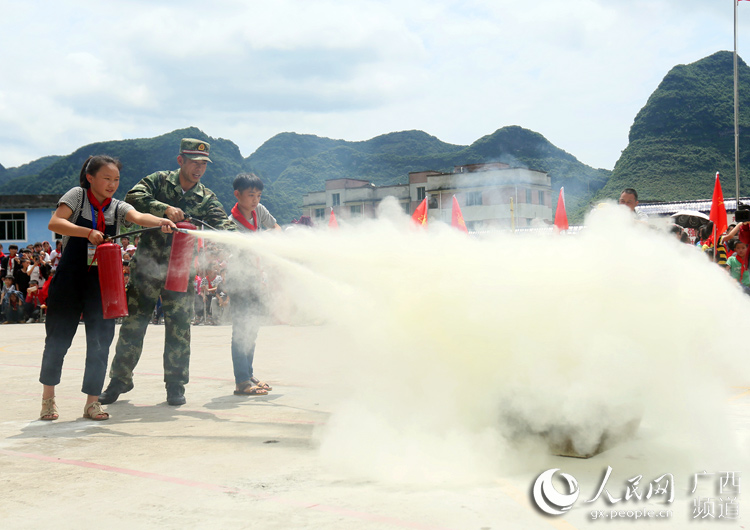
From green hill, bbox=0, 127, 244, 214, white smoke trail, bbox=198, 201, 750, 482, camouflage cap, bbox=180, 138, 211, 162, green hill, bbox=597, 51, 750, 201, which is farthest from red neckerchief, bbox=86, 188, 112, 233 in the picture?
green hill, bbox=0, 127, 244, 214

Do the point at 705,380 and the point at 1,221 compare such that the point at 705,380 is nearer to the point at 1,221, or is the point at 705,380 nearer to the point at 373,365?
the point at 373,365

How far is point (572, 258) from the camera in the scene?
3.98 metres

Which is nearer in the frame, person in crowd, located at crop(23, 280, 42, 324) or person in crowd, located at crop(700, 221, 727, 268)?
person in crowd, located at crop(700, 221, 727, 268)

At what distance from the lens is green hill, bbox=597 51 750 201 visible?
209 ft

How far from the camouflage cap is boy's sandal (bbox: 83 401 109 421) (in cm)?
240

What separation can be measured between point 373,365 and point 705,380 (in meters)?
2.12

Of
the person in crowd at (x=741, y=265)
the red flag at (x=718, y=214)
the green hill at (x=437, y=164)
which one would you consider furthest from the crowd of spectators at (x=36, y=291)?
the green hill at (x=437, y=164)

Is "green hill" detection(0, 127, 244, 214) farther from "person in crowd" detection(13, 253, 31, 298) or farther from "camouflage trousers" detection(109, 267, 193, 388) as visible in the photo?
"camouflage trousers" detection(109, 267, 193, 388)

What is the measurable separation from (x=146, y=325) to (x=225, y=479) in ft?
9.04

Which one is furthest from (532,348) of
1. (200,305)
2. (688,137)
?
(688,137)

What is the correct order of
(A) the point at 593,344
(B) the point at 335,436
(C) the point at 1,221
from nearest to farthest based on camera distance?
(A) the point at 593,344
(B) the point at 335,436
(C) the point at 1,221

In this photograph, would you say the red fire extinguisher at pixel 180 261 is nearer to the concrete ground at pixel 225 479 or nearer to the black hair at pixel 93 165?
the black hair at pixel 93 165

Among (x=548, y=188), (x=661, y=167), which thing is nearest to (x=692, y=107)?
(x=661, y=167)

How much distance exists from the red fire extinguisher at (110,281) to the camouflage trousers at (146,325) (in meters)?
0.79
